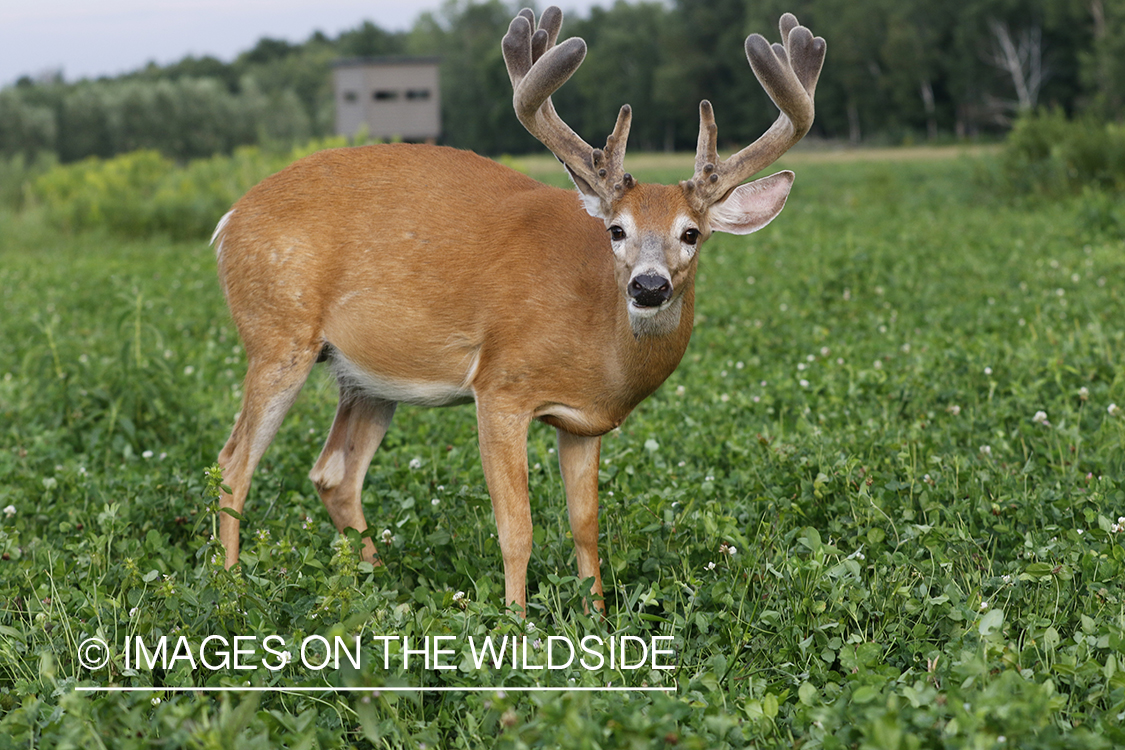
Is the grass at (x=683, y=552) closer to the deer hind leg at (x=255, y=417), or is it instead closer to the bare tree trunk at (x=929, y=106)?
the deer hind leg at (x=255, y=417)

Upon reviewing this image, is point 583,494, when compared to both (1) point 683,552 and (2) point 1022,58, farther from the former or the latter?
(2) point 1022,58

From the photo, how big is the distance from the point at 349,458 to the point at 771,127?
2302 mm

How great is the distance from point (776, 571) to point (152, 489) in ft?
9.69

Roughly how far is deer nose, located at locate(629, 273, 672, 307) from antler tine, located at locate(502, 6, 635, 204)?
40 cm

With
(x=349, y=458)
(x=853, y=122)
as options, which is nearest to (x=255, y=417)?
(x=349, y=458)

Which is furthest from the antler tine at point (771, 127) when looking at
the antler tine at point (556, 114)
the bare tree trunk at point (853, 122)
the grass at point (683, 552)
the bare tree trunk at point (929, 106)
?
the bare tree trunk at point (853, 122)

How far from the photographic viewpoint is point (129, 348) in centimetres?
625

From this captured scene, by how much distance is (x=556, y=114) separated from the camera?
3.93 meters

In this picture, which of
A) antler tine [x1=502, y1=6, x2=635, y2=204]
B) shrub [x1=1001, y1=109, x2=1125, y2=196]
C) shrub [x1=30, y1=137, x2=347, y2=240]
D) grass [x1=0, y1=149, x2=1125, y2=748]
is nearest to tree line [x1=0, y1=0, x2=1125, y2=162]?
shrub [x1=30, y1=137, x2=347, y2=240]

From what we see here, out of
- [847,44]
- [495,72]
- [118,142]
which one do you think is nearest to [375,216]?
[118,142]

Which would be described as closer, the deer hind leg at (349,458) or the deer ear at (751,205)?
the deer ear at (751,205)

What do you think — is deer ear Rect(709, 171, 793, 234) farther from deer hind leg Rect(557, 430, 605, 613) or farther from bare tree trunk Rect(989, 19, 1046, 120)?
bare tree trunk Rect(989, 19, 1046, 120)

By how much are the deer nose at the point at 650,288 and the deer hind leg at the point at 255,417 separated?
5.05 ft

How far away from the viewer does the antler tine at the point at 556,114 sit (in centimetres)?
376
